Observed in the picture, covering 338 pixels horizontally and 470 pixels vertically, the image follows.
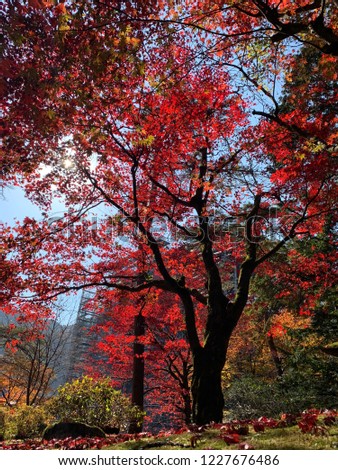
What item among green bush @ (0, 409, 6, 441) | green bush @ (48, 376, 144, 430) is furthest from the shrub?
green bush @ (0, 409, 6, 441)

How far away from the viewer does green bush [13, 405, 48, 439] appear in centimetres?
1155

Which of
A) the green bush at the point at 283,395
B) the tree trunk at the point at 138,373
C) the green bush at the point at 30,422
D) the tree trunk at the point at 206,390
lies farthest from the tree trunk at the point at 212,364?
the green bush at the point at 30,422

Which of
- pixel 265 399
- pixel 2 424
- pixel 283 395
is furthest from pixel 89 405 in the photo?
pixel 283 395

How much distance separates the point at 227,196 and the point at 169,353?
8325 mm

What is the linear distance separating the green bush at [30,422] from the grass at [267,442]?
8.95m

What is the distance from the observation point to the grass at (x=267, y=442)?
10.8 ft

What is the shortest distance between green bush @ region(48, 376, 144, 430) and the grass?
Result: 5244 mm

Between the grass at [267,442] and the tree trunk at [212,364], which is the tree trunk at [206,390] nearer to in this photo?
the tree trunk at [212,364]

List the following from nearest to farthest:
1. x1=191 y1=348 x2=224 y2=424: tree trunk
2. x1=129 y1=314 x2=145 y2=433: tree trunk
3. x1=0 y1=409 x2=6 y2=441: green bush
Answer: x1=191 y1=348 x2=224 y2=424: tree trunk
x1=0 y1=409 x2=6 y2=441: green bush
x1=129 y1=314 x2=145 y2=433: tree trunk

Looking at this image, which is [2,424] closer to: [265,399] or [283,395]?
[265,399]

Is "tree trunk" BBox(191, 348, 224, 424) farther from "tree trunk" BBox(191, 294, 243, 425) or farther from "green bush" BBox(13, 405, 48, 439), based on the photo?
"green bush" BBox(13, 405, 48, 439)
